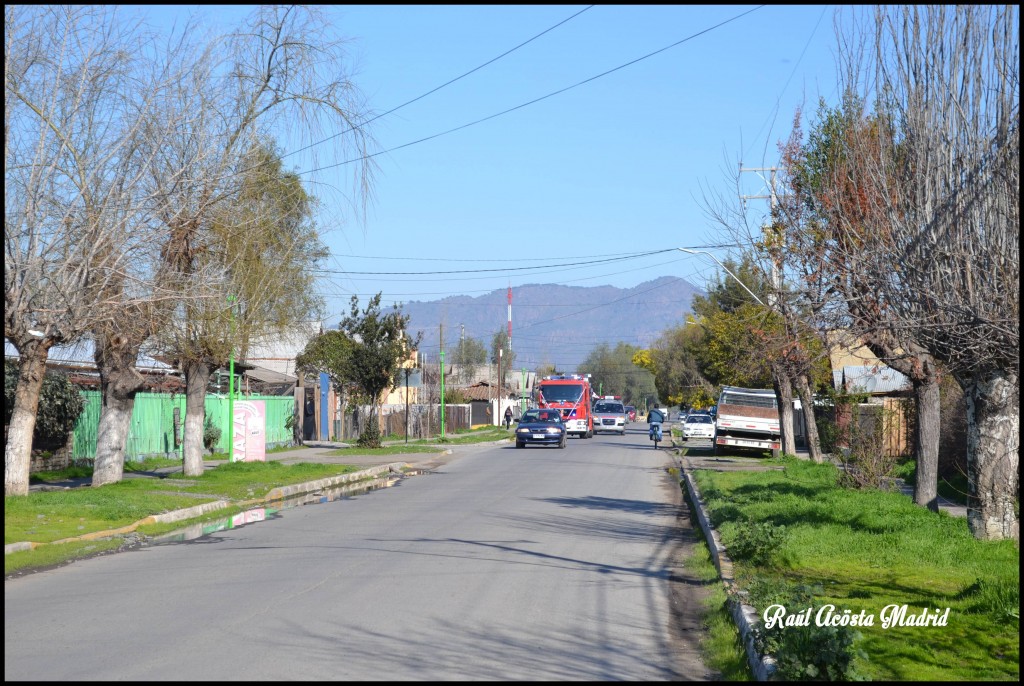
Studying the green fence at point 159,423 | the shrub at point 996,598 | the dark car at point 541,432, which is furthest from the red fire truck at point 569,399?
the shrub at point 996,598

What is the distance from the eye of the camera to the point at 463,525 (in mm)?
15422

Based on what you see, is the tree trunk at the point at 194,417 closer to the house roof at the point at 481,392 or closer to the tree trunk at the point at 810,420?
the tree trunk at the point at 810,420

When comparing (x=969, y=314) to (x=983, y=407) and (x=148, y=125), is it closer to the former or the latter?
(x=983, y=407)

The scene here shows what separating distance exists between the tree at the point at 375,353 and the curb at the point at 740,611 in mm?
23020

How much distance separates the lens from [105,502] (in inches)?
651

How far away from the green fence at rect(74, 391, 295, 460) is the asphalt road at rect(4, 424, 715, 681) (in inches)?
426

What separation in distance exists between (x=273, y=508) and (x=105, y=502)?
10.5 ft

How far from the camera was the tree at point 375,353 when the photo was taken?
37188mm

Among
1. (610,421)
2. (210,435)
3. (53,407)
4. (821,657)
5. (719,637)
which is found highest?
(53,407)

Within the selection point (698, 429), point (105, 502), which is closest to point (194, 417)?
point (105, 502)

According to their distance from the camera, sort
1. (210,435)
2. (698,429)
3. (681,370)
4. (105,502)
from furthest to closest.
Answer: (681,370), (698,429), (210,435), (105,502)

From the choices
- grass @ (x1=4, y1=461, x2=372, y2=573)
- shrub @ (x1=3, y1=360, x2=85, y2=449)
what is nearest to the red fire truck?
grass @ (x1=4, y1=461, x2=372, y2=573)

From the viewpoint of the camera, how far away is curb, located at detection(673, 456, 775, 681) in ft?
22.2

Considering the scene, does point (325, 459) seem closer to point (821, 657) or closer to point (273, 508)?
point (273, 508)
